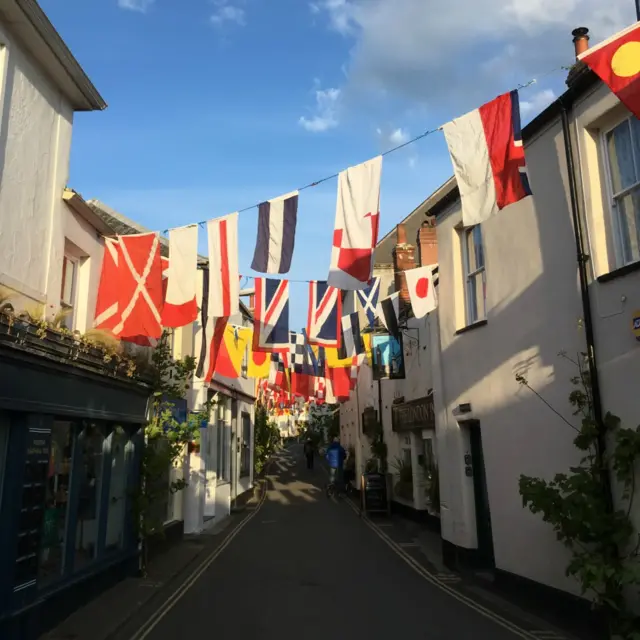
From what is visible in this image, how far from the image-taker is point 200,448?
15.1 metres

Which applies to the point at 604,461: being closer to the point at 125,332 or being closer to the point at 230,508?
the point at 125,332

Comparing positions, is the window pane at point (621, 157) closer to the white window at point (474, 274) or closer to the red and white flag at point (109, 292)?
the white window at point (474, 274)

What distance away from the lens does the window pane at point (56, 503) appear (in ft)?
24.2

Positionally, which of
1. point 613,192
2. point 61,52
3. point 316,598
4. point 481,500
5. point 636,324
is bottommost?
point 316,598

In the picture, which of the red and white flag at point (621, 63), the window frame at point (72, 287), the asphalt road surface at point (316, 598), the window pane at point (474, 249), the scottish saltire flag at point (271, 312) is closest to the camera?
the red and white flag at point (621, 63)

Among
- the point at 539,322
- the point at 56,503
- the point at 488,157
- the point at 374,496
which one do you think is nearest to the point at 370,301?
the point at 374,496

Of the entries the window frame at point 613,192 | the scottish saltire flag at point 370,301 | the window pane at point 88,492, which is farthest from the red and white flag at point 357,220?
the scottish saltire flag at point 370,301

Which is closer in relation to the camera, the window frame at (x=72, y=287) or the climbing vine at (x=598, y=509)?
the climbing vine at (x=598, y=509)

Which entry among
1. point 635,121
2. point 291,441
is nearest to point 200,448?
point 635,121

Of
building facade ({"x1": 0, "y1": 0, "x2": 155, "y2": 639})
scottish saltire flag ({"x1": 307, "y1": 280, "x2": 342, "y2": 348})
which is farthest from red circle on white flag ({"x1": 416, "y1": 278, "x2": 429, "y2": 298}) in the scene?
building facade ({"x1": 0, "y1": 0, "x2": 155, "y2": 639})

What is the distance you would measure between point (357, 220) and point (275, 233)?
121cm

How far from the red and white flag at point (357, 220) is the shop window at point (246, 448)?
16370 mm

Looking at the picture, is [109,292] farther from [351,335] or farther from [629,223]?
[351,335]

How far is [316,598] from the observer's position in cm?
Answer: 872
